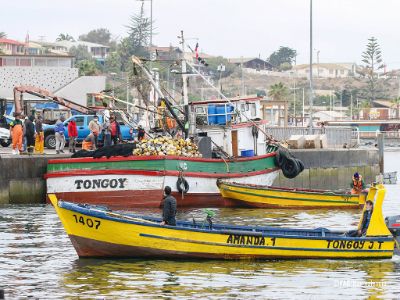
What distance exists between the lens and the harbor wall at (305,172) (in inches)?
1544

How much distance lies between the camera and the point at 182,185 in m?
38.5

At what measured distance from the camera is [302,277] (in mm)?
24656

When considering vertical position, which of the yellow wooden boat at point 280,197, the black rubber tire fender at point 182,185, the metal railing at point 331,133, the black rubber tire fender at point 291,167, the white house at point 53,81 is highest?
the white house at point 53,81

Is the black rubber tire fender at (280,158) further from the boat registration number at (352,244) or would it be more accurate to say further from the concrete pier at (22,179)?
the boat registration number at (352,244)

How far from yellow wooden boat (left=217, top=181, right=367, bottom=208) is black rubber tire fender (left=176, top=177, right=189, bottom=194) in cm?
118

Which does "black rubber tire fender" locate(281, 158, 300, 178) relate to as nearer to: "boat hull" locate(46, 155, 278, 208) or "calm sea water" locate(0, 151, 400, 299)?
"boat hull" locate(46, 155, 278, 208)

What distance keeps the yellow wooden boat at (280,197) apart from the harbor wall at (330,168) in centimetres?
1013

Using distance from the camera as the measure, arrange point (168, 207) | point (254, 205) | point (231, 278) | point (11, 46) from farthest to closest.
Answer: point (11, 46) → point (254, 205) → point (168, 207) → point (231, 278)

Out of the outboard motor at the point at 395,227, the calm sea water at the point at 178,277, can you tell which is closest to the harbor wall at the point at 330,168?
the outboard motor at the point at 395,227

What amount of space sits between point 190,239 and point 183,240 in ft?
0.52

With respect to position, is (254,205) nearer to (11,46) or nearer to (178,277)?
(178,277)

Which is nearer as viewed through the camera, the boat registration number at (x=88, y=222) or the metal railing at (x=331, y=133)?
the boat registration number at (x=88, y=222)

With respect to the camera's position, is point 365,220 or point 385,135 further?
point 385,135

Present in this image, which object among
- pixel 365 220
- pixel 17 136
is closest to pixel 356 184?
pixel 17 136
